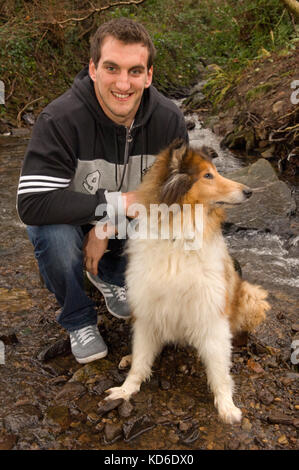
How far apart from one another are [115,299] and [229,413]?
1380 millimetres

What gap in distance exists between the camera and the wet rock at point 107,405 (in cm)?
255

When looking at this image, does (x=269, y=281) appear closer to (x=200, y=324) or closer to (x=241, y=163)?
(x=200, y=324)

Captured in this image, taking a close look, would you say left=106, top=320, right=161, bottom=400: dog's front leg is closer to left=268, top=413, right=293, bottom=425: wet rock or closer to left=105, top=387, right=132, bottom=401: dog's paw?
left=105, top=387, right=132, bottom=401: dog's paw

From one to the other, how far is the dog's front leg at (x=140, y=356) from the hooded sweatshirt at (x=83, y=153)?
0.86 metres

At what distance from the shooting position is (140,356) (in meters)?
2.87

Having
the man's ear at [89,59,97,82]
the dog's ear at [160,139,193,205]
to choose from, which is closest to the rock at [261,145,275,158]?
the man's ear at [89,59,97,82]

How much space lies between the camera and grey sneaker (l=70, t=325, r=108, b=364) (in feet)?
9.87

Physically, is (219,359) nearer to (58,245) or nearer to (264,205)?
(58,245)

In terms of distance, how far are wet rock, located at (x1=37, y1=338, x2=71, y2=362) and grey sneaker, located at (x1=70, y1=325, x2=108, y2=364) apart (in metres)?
0.11

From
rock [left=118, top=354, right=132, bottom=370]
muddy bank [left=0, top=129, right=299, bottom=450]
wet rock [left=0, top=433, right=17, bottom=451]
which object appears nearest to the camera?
wet rock [left=0, top=433, right=17, bottom=451]
